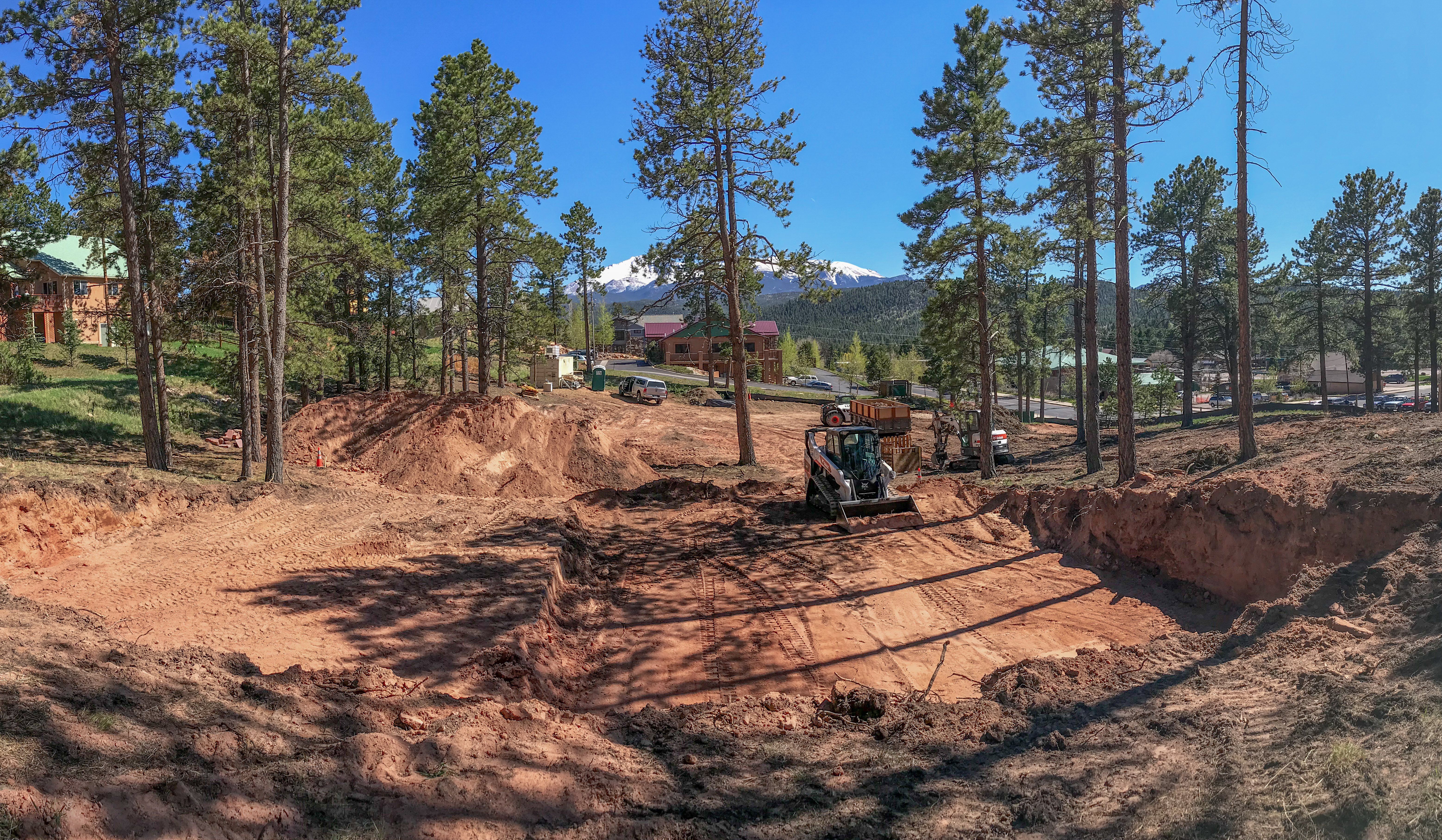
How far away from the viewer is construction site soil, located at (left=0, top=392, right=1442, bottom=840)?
5469 mm

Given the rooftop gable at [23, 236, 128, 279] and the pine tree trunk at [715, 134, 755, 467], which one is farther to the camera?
the rooftop gable at [23, 236, 128, 279]

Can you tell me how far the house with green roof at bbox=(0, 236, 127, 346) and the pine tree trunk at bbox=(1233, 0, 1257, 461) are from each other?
3397cm

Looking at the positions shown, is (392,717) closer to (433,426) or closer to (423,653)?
(423,653)

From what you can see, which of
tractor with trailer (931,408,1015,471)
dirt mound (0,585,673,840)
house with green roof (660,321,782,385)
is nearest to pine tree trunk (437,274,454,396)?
tractor with trailer (931,408,1015,471)

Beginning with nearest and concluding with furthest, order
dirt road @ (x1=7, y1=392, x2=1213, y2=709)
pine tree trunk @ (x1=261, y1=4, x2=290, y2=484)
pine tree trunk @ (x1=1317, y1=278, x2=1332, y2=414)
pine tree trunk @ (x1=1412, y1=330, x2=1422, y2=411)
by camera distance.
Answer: dirt road @ (x1=7, y1=392, x2=1213, y2=709)
pine tree trunk @ (x1=261, y1=4, x2=290, y2=484)
pine tree trunk @ (x1=1317, y1=278, x2=1332, y2=414)
pine tree trunk @ (x1=1412, y1=330, x2=1422, y2=411)

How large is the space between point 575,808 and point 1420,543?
1077 centimetres

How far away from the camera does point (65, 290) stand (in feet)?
144

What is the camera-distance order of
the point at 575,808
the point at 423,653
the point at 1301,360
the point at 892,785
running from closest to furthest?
1. the point at 575,808
2. the point at 892,785
3. the point at 423,653
4. the point at 1301,360

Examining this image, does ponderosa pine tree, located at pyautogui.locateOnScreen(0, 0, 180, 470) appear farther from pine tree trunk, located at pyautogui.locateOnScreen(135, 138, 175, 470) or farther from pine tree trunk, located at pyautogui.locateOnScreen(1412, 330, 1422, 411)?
pine tree trunk, located at pyautogui.locateOnScreen(1412, 330, 1422, 411)

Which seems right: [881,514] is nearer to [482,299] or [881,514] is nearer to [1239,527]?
[1239,527]

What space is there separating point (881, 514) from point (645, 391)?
31911mm

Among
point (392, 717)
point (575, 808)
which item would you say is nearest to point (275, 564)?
point (392, 717)

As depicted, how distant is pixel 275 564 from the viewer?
502 inches

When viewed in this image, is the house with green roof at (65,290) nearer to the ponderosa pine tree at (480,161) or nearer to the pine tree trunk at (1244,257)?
the ponderosa pine tree at (480,161)
